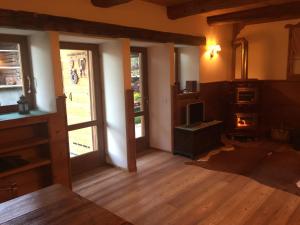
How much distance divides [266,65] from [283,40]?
587mm

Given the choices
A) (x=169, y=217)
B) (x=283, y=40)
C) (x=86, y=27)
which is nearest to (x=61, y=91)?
(x=86, y=27)

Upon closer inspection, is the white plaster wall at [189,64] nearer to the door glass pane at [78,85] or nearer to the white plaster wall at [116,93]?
the white plaster wall at [116,93]

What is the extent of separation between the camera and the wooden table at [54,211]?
1364 millimetres

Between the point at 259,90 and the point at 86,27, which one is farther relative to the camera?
the point at 259,90

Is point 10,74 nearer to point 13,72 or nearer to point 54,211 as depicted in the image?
point 13,72

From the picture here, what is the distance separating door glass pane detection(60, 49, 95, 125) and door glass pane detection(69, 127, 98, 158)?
0.18m

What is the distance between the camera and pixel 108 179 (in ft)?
11.7

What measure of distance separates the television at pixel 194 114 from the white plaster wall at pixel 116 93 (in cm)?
125

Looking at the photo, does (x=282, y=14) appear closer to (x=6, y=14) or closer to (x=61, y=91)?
(x=61, y=91)

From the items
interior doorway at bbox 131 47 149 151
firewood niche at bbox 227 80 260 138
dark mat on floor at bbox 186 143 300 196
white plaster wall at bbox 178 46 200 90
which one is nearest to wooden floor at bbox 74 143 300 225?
dark mat on floor at bbox 186 143 300 196

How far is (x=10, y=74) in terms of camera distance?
2.97 metres

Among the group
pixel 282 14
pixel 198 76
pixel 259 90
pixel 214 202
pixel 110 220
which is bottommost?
pixel 214 202

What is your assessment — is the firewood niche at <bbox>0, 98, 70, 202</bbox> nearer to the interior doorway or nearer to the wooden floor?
the wooden floor

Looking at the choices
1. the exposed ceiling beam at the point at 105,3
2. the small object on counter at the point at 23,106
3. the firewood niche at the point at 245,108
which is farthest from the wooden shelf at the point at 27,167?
the firewood niche at the point at 245,108
